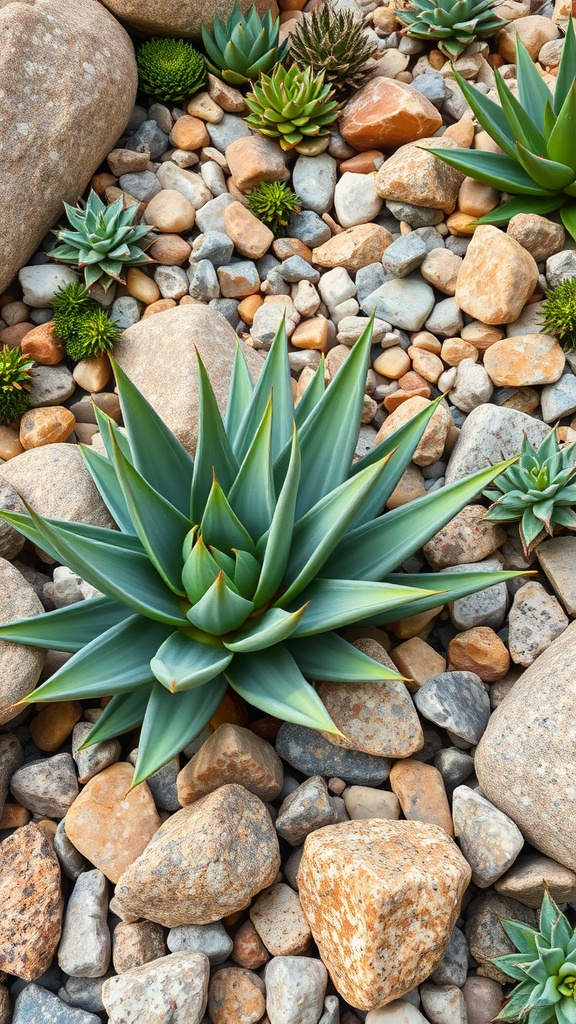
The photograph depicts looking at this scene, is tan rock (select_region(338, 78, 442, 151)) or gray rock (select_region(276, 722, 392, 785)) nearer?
gray rock (select_region(276, 722, 392, 785))

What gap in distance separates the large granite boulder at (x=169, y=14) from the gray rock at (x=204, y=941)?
14.0 feet

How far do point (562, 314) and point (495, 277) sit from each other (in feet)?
1.08

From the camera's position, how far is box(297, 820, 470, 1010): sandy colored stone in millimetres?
2047

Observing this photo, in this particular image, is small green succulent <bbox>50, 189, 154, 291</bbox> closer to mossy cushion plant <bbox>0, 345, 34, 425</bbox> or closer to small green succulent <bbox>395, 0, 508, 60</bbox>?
mossy cushion plant <bbox>0, 345, 34, 425</bbox>

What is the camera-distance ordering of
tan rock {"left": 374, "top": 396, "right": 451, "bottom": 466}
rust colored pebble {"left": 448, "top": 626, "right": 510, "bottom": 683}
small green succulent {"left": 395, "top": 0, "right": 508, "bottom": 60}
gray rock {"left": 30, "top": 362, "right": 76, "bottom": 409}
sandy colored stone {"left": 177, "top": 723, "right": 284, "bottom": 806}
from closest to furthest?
sandy colored stone {"left": 177, "top": 723, "right": 284, "bottom": 806}
rust colored pebble {"left": 448, "top": 626, "right": 510, "bottom": 683}
tan rock {"left": 374, "top": 396, "right": 451, "bottom": 466}
gray rock {"left": 30, "top": 362, "right": 76, "bottom": 409}
small green succulent {"left": 395, "top": 0, "right": 508, "bottom": 60}

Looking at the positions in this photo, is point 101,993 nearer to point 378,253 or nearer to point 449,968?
point 449,968

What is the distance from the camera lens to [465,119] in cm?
402

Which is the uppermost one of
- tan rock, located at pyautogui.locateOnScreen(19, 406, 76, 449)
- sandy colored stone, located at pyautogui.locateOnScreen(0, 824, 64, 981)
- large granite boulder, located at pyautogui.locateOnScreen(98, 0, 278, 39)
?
large granite boulder, located at pyautogui.locateOnScreen(98, 0, 278, 39)

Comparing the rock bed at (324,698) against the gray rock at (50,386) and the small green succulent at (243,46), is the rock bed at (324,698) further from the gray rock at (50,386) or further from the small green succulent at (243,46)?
the small green succulent at (243,46)

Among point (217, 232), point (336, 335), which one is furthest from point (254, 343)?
point (217, 232)

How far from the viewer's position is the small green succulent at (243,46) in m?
4.16

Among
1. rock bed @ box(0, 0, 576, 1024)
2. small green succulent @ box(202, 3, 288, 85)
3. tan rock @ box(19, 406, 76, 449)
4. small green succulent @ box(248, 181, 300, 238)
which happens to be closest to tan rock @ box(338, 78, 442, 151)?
rock bed @ box(0, 0, 576, 1024)

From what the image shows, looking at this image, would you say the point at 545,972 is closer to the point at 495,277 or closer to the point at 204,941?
the point at 204,941

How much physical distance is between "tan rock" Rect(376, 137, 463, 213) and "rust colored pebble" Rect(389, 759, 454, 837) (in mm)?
2481
